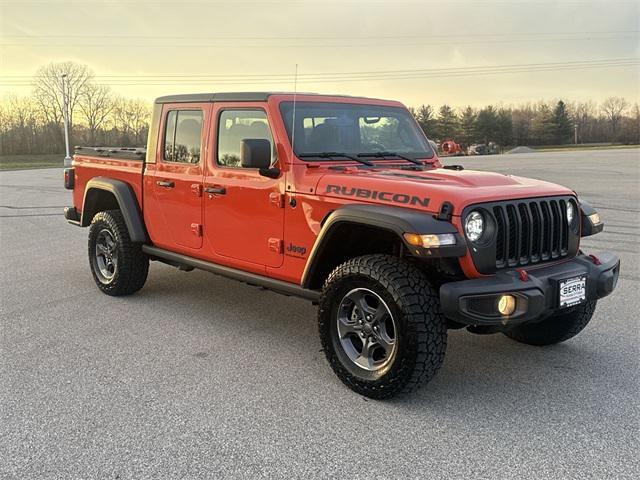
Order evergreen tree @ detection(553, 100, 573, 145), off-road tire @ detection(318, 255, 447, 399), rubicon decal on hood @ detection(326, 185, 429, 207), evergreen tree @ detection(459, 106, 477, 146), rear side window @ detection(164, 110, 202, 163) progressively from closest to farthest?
1. off-road tire @ detection(318, 255, 447, 399)
2. rubicon decal on hood @ detection(326, 185, 429, 207)
3. rear side window @ detection(164, 110, 202, 163)
4. evergreen tree @ detection(459, 106, 477, 146)
5. evergreen tree @ detection(553, 100, 573, 145)

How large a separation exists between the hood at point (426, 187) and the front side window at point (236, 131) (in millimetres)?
739

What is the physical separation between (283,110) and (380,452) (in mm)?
2604

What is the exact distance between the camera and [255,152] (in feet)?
13.3

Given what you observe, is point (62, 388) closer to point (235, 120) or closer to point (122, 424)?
point (122, 424)

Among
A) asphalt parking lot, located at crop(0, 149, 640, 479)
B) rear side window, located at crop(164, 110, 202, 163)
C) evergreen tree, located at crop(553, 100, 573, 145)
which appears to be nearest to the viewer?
asphalt parking lot, located at crop(0, 149, 640, 479)

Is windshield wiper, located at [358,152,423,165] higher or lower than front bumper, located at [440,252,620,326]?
higher

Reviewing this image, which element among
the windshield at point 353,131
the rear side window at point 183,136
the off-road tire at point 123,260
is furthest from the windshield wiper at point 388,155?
the off-road tire at point 123,260

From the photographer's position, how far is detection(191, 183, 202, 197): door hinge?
16.2 feet

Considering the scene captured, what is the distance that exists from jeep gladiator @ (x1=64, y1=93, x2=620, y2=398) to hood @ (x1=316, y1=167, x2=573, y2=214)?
1 cm

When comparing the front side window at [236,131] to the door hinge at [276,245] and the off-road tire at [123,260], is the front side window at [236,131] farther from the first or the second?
the off-road tire at [123,260]

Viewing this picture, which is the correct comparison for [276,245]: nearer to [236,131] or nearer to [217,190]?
[217,190]

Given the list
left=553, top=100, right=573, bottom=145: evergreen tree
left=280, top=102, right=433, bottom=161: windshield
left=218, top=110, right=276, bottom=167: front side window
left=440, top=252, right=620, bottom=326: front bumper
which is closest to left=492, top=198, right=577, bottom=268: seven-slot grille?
left=440, top=252, right=620, bottom=326: front bumper

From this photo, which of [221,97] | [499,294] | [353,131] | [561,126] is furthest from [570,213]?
[561,126]

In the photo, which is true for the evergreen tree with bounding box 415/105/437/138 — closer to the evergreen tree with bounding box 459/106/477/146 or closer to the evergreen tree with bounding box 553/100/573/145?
the evergreen tree with bounding box 459/106/477/146
